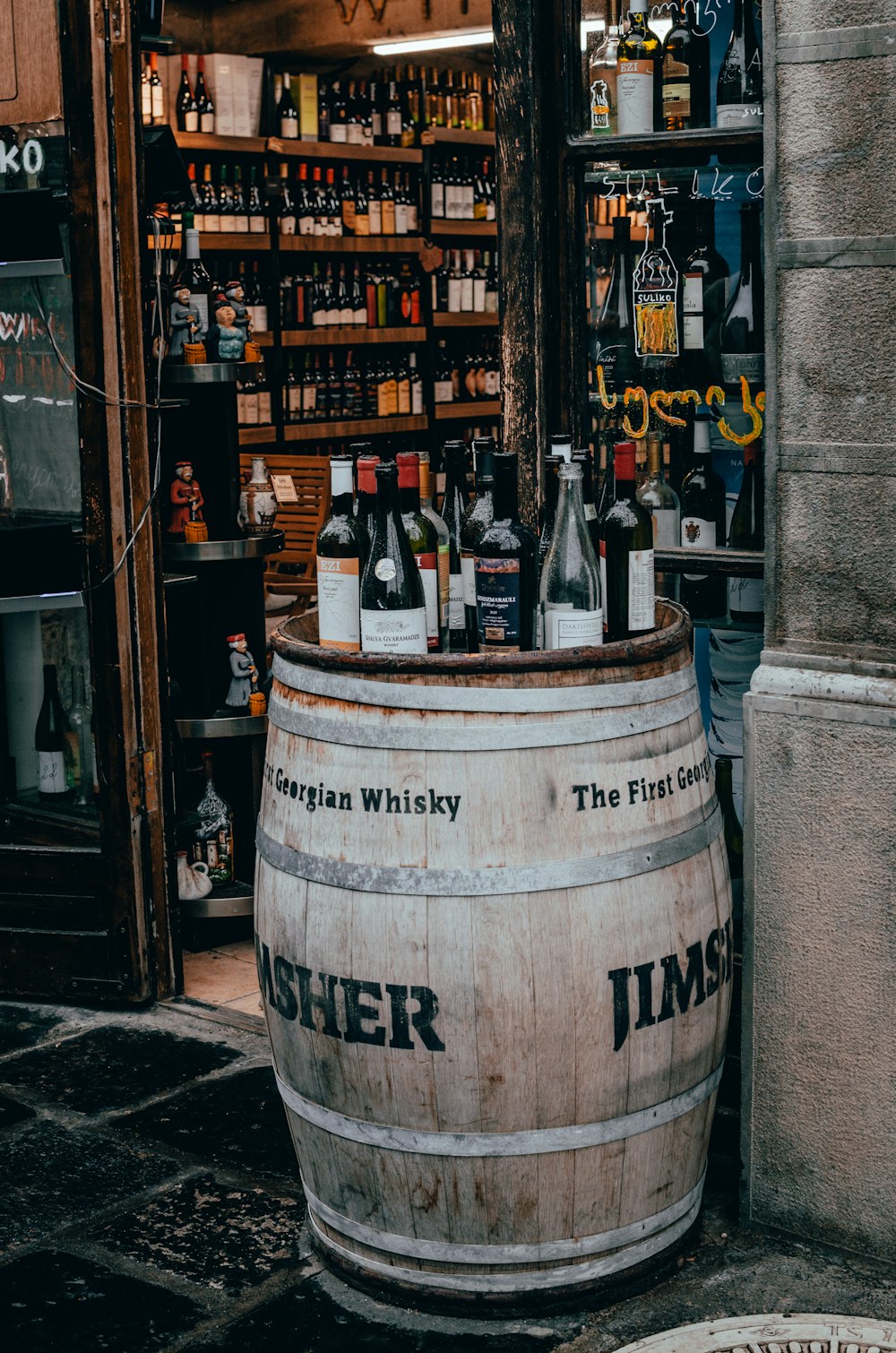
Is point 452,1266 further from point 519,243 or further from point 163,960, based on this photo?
point 519,243

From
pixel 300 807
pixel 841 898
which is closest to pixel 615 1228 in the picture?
pixel 841 898

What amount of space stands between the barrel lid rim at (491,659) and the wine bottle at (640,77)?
3.70 ft

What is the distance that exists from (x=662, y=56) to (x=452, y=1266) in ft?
7.36

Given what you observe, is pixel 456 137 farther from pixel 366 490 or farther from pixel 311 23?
pixel 366 490

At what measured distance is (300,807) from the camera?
250cm

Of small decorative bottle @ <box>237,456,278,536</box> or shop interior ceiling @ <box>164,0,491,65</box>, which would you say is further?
shop interior ceiling @ <box>164,0,491,65</box>

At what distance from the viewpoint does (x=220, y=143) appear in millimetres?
7500

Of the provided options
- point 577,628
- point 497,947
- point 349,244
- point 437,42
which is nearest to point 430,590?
point 577,628

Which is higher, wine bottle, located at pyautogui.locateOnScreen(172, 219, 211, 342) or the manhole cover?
wine bottle, located at pyautogui.locateOnScreen(172, 219, 211, 342)

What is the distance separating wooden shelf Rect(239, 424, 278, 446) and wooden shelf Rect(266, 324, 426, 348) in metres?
0.41

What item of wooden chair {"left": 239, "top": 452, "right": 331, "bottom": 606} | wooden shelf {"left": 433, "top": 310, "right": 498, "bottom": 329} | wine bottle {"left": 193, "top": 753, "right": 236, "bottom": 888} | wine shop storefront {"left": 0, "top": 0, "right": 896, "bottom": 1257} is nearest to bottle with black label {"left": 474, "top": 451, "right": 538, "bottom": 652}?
wine shop storefront {"left": 0, "top": 0, "right": 896, "bottom": 1257}

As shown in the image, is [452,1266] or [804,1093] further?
[804,1093]

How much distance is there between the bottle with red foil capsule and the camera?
2.69 metres

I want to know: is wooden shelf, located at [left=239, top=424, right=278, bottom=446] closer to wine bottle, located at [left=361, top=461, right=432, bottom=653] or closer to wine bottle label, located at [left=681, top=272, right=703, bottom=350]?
wine bottle label, located at [left=681, top=272, right=703, bottom=350]
